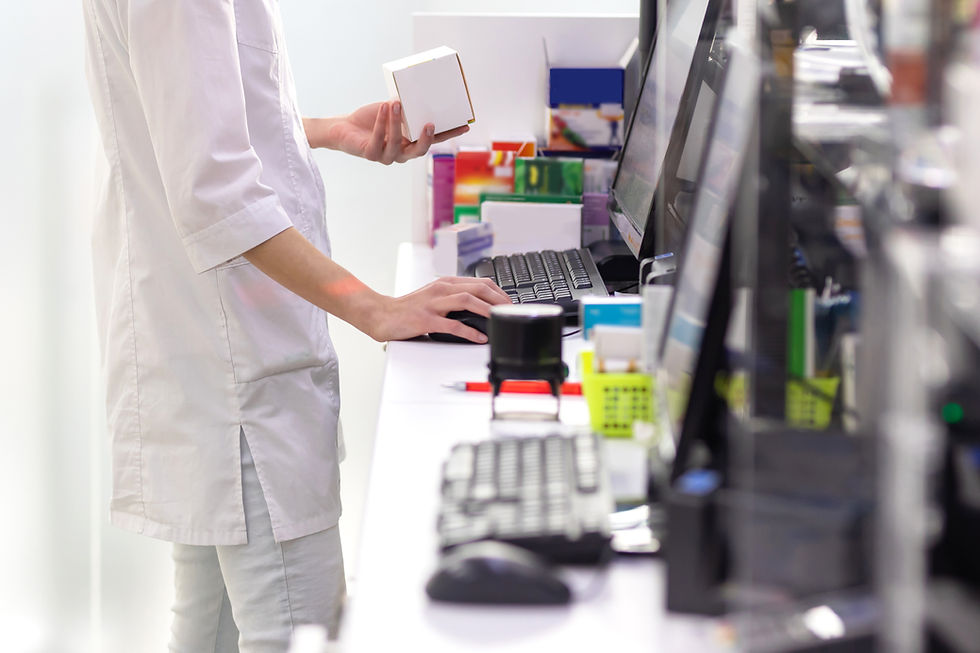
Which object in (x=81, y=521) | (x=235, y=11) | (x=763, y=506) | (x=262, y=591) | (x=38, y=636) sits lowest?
(x=38, y=636)

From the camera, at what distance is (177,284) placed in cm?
129

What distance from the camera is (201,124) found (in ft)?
3.71

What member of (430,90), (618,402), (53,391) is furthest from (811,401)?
(53,391)

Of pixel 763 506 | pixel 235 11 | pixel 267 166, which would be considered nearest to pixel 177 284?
pixel 267 166

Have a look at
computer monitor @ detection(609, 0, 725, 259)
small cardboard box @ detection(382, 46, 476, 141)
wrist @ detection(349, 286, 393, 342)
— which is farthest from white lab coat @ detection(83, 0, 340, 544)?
computer monitor @ detection(609, 0, 725, 259)

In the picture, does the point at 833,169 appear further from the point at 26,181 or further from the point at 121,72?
the point at 26,181

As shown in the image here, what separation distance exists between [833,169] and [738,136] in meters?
0.10

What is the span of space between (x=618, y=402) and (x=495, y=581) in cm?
38

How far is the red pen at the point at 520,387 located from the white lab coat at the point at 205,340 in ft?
0.72

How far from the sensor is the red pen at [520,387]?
1250 millimetres

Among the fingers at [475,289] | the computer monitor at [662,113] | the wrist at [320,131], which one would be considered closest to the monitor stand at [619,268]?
the computer monitor at [662,113]

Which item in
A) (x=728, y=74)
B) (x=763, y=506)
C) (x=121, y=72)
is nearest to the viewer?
(x=763, y=506)

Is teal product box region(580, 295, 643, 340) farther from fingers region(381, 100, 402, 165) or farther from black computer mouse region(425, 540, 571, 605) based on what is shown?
fingers region(381, 100, 402, 165)

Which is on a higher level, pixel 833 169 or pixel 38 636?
pixel 833 169
